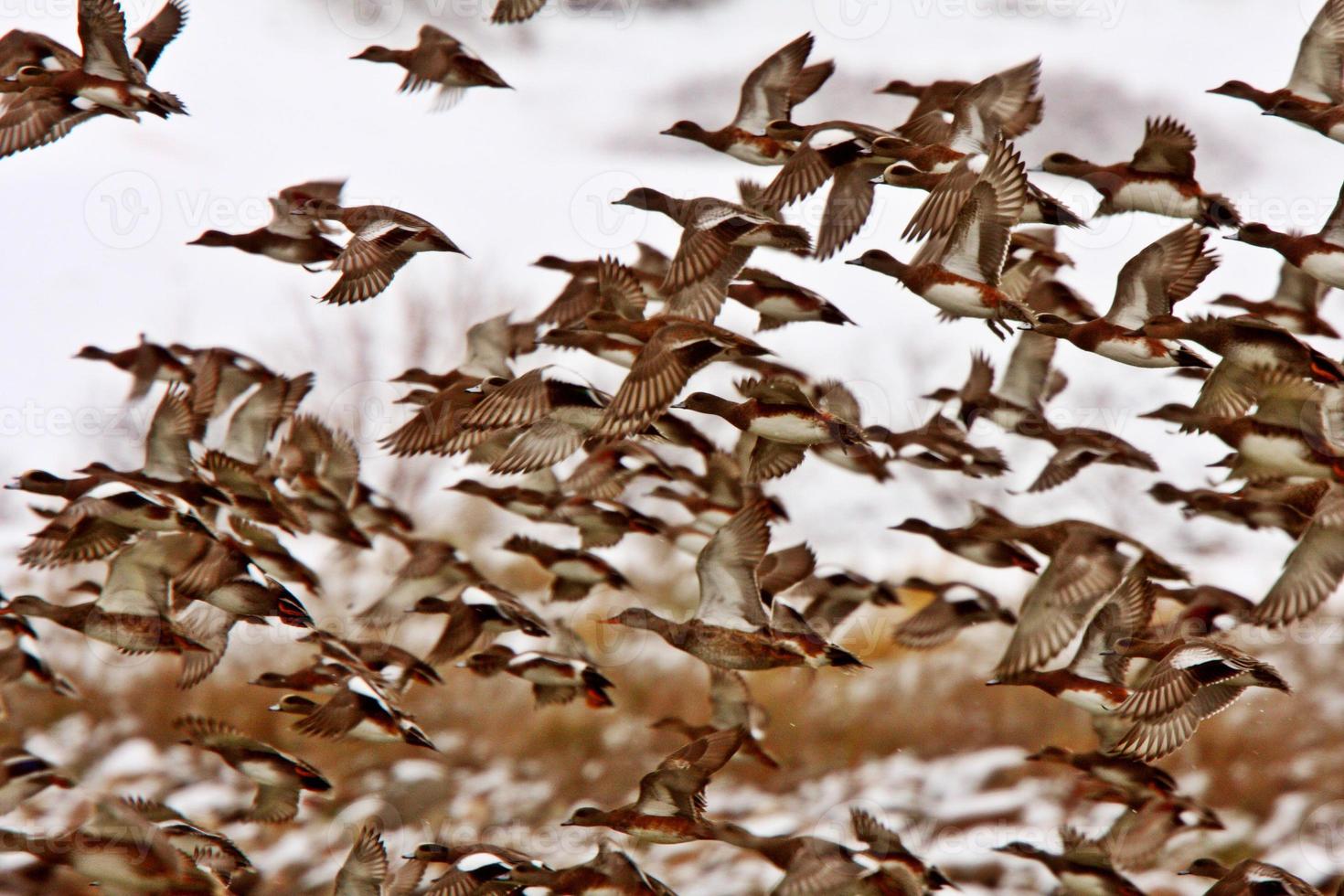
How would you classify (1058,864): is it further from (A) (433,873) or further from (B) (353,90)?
(B) (353,90)

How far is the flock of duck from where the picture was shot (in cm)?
792

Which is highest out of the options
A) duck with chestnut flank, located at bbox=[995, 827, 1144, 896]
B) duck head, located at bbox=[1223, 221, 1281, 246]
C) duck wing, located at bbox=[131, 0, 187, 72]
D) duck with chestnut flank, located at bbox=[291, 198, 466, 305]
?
duck wing, located at bbox=[131, 0, 187, 72]

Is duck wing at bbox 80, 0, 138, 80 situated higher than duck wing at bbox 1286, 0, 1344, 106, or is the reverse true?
duck wing at bbox 1286, 0, 1344, 106

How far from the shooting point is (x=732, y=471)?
11.3 meters

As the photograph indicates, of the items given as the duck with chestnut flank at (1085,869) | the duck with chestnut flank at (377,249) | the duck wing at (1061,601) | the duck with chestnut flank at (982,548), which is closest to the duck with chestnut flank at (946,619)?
the duck with chestnut flank at (982,548)

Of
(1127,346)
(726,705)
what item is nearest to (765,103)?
(1127,346)

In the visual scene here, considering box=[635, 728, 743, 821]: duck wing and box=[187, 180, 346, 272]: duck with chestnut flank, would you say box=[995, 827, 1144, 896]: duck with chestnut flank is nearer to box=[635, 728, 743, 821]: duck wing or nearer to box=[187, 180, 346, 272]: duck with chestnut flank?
box=[635, 728, 743, 821]: duck wing

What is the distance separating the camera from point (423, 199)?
21.9 metres

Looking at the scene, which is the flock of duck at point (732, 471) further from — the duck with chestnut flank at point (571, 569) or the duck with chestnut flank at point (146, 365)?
the duck with chestnut flank at point (146, 365)

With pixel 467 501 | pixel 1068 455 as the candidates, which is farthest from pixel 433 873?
pixel 1068 455

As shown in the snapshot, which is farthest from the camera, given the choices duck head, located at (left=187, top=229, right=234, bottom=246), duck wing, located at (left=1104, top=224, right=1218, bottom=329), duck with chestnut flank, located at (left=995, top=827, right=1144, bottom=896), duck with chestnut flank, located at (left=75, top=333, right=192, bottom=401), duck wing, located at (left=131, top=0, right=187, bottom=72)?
duck with chestnut flank, located at (left=75, top=333, right=192, bottom=401)

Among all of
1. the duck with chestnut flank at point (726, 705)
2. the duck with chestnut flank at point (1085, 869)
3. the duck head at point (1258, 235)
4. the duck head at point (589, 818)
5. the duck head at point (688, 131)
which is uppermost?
the duck head at point (1258, 235)

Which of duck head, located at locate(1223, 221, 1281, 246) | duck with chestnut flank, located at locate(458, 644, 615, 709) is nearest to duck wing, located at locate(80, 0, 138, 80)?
duck with chestnut flank, located at locate(458, 644, 615, 709)

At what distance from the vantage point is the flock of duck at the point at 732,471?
7.92 meters
